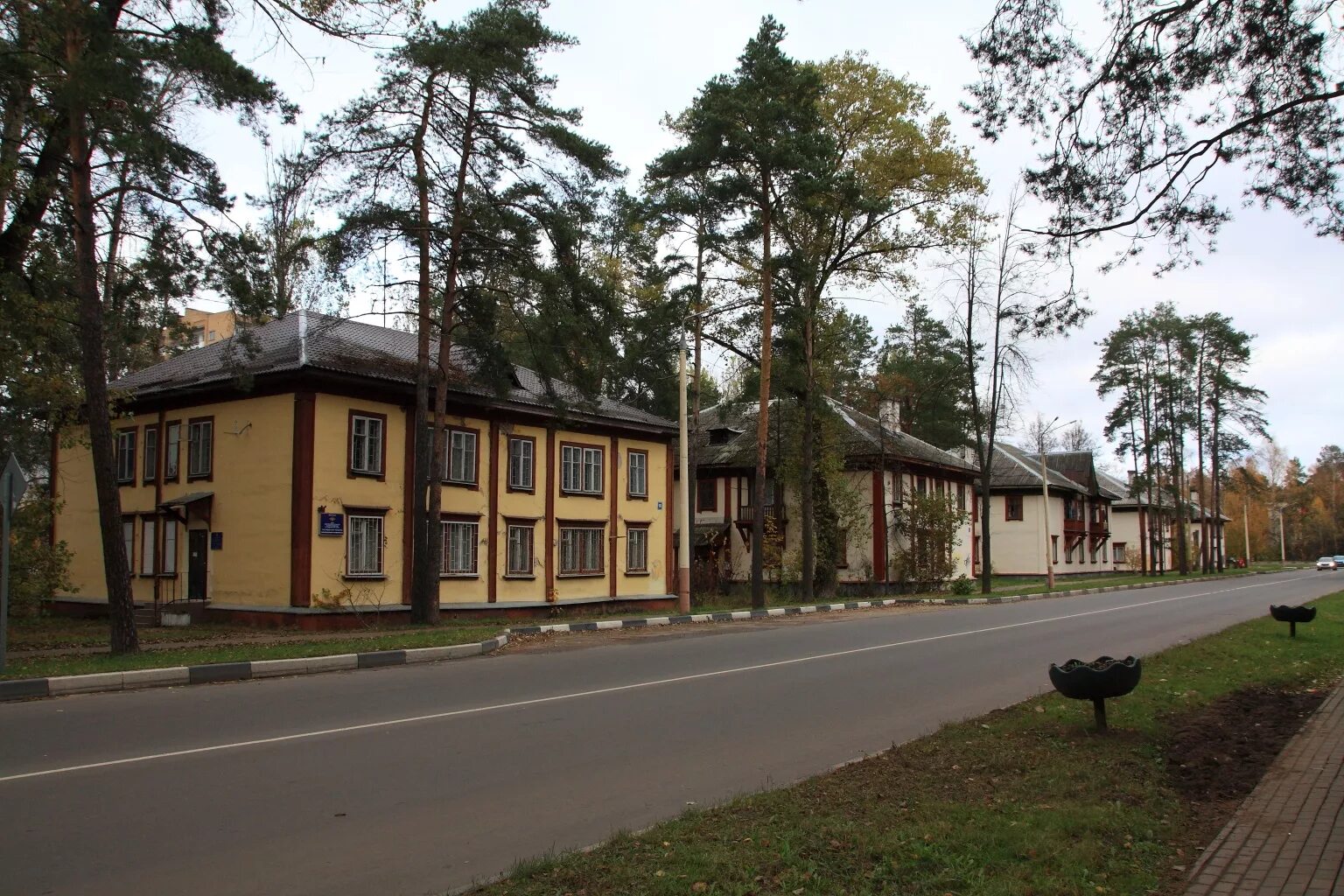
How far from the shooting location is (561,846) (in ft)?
19.3

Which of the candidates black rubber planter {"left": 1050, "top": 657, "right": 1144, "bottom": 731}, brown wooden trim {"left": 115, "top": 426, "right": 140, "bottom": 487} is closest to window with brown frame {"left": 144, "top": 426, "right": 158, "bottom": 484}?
brown wooden trim {"left": 115, "top": 426, "right": 140, "bottom": 487}

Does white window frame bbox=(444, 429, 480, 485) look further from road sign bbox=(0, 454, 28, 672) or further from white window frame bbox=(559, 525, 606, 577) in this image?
road sign bbox=(0, 454, 28, 672)

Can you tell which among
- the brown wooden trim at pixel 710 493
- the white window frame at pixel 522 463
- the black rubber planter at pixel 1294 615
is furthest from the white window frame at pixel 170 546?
the black rubber planter at pixel 1294 615

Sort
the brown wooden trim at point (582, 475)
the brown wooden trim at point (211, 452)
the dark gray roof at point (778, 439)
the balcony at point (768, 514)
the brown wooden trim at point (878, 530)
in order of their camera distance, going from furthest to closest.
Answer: the balcony at point (768, 514) → the brown wooden trim at point (878, 530) → the dark gray roof at point (778, 439) → the brown wooden trim at point (582, 475) → the brown wooden trim at point (211, 452)

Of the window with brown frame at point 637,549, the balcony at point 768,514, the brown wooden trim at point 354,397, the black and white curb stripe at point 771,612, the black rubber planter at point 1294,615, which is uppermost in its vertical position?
the brown wooden trim at point 354,397

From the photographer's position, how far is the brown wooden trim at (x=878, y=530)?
42.7 meters

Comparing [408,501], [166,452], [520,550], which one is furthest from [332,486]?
[520,550]

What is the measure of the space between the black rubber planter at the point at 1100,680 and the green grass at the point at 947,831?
0.34 meters

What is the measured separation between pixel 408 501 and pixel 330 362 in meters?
4.10

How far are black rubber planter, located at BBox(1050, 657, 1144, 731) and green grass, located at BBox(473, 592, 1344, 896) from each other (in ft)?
1.12

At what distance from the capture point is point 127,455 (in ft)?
90.5

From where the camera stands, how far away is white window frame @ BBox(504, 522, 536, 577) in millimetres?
28203

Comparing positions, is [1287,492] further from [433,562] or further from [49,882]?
[49,882]

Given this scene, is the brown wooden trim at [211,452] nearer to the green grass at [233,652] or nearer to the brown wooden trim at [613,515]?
the green grass at [233,652]
